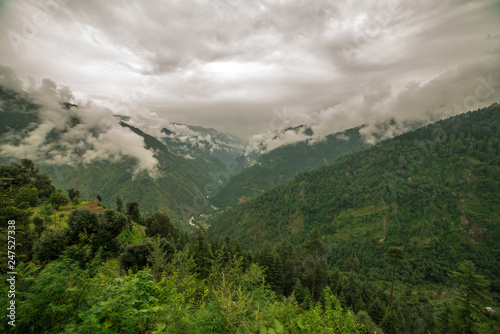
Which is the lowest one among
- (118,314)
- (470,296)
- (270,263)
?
(270,263)

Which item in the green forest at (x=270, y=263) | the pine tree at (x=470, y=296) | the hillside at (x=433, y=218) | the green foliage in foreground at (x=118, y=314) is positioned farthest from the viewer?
the hillside at (x=433, y=218)

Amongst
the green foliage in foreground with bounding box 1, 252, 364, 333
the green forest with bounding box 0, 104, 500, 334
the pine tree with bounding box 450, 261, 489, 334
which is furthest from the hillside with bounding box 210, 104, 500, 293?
the green foliage in foreground with bounding box 1, 252, 364, 333

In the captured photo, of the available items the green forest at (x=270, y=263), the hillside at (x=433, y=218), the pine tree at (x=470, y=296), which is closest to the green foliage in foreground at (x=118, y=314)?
the green forest at (x=270, y=263)

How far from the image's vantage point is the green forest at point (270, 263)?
6684 mm

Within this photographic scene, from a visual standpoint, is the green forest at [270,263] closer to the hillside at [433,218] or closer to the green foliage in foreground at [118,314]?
the green foliage in foreground at [118,314]

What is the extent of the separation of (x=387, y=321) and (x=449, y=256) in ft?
447

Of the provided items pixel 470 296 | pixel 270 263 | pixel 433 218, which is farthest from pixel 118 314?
pixel 433 218

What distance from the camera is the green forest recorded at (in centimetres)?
668

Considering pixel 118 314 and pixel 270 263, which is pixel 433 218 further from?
pixel 118 314

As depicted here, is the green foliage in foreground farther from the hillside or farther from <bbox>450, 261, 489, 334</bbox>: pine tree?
the hillside

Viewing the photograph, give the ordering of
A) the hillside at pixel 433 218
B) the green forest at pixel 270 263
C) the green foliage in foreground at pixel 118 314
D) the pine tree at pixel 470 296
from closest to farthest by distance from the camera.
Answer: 1. the green foliage in foreground at pixel 118 314
2. the green forest at pixel 270 263
3. the pine tree at pixel 470 296
4. the hillside at pixel 433 218

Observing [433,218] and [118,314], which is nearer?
[118,314]

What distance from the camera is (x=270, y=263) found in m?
46.7

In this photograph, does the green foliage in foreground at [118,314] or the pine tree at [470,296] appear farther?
the pine tree at [470,296]
